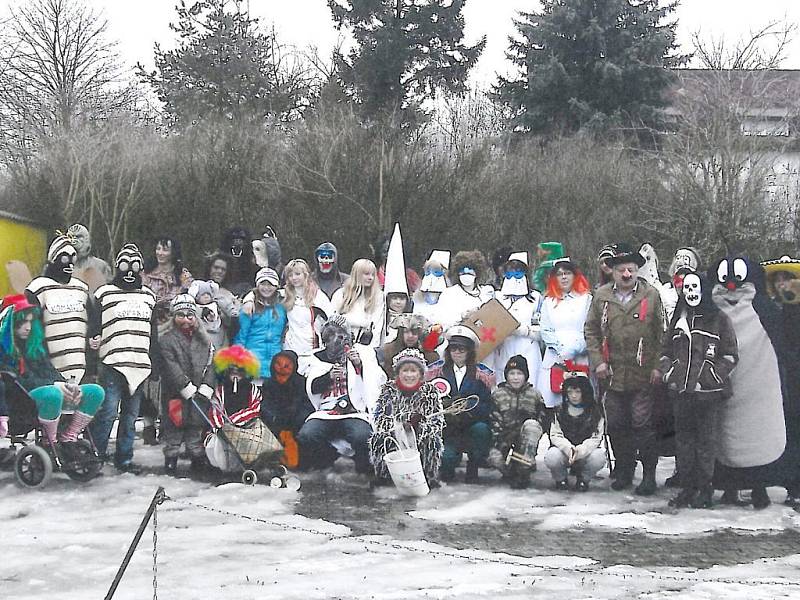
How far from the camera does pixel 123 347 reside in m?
9.15

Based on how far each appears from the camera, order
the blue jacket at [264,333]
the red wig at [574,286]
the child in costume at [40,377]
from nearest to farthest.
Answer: the child in costume at [40,377] < the blue jacket at [264,333] < the red wig at [574,286]

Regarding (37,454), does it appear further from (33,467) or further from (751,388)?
(751,388)

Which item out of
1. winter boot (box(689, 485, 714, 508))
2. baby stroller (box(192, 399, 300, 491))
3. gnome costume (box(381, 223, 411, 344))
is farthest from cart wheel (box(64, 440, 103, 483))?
winter boot (box(689, 485, 714, 508))

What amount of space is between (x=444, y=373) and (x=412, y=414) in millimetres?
619

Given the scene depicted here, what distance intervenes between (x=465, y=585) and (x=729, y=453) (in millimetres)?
3287

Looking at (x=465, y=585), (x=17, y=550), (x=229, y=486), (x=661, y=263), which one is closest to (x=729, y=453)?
(x=465, y=585)

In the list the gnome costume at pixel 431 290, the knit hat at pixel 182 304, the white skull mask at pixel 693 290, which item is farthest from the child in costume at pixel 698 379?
the knit hat at pixel 182 304

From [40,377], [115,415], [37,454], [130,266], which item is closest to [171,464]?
[115,415]

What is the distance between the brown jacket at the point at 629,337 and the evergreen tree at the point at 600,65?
17650 mm

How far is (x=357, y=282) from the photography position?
1031 cm

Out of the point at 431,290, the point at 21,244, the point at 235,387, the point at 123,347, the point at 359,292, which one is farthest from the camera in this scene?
the point at 21,244

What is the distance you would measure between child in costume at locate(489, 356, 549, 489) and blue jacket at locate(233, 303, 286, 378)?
202 centimetres

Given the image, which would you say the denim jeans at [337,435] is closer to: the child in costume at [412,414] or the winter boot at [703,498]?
the child in costume at [412,414]

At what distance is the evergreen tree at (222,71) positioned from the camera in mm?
29938
